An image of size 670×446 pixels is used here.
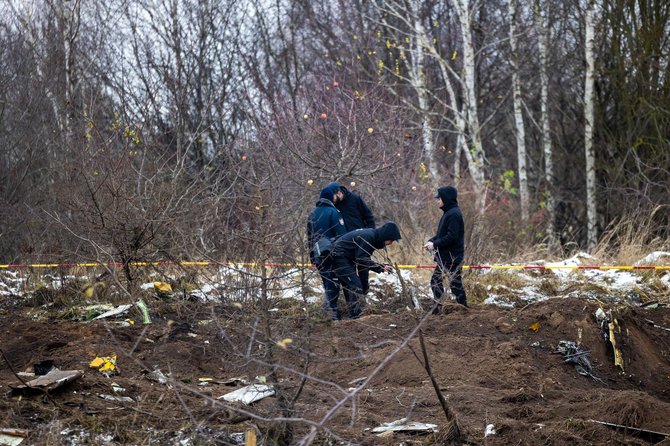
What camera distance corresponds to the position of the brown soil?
19.7 ft

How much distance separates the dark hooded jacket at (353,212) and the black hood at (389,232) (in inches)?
40.9

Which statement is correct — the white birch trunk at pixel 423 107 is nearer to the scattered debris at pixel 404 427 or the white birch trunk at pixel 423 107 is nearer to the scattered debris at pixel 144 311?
the scattered debris at pixel 144 311

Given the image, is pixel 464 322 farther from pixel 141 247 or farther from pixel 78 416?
pixel 78 416

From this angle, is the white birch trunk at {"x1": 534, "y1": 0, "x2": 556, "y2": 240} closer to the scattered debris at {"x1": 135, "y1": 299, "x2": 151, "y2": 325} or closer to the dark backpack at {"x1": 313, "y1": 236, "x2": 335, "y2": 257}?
the dark backpack at {"x1": 313, "y1": 236, "x2": 335, "y2": 257}

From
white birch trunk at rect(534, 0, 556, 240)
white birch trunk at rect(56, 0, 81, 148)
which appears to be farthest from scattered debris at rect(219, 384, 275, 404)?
white birch trunk at rect(534, 0, 556, 240)

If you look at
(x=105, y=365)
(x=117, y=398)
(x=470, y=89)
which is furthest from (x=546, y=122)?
(x=117, y=398)

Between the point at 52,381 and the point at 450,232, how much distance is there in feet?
16.9

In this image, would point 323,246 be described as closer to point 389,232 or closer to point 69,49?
point 389,232

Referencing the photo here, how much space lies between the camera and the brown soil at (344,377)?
→ 6008 mm

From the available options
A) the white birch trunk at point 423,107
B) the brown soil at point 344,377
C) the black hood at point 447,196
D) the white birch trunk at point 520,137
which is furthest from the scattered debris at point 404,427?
the white birch trunk at point 520,137

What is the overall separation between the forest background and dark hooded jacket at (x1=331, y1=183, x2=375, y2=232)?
1.82ft

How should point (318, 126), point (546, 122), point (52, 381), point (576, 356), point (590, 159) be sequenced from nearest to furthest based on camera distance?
1. point (52, 381)
2. point (576, 356)
3. point (318, 126)
4. point (590, 159)
5. point (546, 122)

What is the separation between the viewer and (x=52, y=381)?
6824 millimetres

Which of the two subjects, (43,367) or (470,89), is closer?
(43,367)
